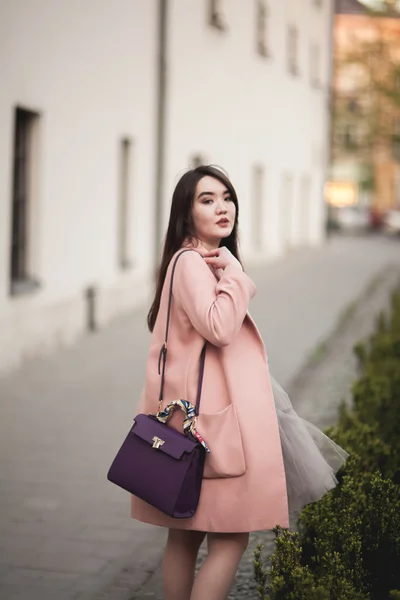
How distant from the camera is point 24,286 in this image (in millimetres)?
10555

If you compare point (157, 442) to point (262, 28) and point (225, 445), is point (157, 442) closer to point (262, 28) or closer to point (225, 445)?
point (225, 445)

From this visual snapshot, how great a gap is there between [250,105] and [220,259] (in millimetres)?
18365

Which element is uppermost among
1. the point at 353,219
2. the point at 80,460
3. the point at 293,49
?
the point at 293,49

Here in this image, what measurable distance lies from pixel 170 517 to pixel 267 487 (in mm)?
325

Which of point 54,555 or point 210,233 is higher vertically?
point 210,233

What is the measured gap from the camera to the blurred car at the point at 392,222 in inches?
1731

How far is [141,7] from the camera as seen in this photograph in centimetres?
1393

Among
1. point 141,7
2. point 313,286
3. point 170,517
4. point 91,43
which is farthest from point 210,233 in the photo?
point 313,286

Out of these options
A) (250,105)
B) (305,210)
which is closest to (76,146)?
(250,105)

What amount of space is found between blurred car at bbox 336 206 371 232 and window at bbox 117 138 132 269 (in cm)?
3294

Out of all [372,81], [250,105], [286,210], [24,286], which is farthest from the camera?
[286,210]

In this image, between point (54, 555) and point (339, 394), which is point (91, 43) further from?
point (54, 555)

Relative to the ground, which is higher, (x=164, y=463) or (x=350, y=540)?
(x=164, y=463)

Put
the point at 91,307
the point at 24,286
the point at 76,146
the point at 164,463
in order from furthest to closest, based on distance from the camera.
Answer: the point at 91,307 → the point at 76,146 → the point at 24,286 → the point at 164,463
